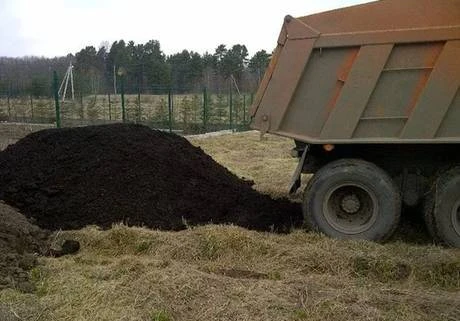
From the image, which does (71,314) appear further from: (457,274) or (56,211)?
Result: (457,274)

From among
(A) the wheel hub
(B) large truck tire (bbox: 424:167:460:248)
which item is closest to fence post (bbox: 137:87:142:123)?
(A) the wheel hub

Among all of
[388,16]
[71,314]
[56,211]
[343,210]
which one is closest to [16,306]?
[71,314]

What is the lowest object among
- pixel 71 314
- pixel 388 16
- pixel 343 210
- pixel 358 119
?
pixel 71 314

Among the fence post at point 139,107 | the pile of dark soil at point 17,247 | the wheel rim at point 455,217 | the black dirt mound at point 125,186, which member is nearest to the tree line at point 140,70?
the fence post at point 139,107

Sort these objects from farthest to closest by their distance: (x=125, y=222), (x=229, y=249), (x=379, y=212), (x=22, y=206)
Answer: (x=22, y=206)
(x=125, y=222)
(x=379, y=212)
(x=229, y=249)

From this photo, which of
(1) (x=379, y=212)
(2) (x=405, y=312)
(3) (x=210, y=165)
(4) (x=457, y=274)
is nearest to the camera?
(2) (x=405, y=312)

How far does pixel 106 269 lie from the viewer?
5.07 m

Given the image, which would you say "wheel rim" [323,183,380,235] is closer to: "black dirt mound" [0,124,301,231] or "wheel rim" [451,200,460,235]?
"black dirt mound" [0,124,301,231]

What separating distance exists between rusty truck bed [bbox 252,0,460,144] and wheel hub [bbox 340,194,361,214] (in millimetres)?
700

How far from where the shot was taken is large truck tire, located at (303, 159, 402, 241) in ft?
19.3

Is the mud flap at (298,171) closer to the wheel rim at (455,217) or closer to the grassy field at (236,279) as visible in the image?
the grassy field at (236,279)

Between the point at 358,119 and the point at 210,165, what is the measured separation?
3.34 metres

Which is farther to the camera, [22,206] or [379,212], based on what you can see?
[22,206]

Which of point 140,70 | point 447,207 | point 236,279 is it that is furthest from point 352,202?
point 140,70
